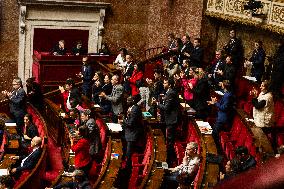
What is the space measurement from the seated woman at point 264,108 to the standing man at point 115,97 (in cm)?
238

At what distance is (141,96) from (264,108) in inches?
105

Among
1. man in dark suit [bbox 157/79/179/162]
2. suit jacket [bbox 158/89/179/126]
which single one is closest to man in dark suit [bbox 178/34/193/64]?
man in dark suit [bbox 157/79/179/162]

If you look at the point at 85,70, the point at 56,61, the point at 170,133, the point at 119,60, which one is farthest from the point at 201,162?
the point at 56,61

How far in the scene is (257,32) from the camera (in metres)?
10.1

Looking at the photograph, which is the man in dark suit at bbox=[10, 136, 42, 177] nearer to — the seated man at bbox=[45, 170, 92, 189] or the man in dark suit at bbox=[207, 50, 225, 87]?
the seated man at bbox=[45, 170, 92, 189]

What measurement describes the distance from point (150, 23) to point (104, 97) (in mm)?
6093

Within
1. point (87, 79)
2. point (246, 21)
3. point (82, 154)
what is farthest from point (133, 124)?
point (246, 21)

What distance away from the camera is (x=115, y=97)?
25.0ft

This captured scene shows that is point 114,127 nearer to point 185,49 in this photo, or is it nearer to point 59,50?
point 185,49

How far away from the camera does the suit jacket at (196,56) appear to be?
9641 mm

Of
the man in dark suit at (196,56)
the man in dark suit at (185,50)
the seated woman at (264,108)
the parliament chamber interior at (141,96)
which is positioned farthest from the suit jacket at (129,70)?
the seated woman at (264,108)

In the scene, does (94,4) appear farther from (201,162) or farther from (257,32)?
(201,162)

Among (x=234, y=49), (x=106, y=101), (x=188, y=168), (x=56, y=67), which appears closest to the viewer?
(x=188, y=168)

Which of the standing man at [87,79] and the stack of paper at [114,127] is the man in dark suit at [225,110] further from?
the standing man at [87,79]
